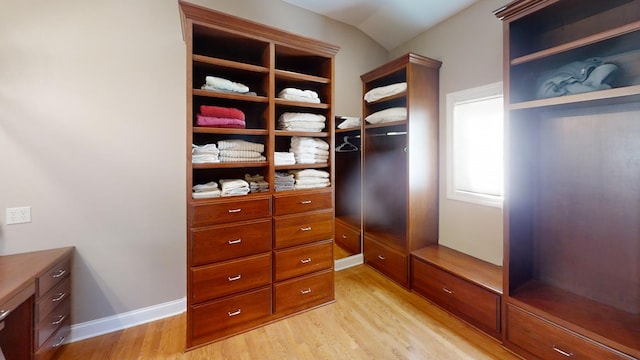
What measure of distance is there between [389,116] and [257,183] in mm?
1636

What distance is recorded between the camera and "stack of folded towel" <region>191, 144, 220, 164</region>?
1.88 metres

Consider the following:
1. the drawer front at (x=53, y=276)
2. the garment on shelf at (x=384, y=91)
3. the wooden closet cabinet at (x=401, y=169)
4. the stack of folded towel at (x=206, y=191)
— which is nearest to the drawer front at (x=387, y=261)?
the wooden closet cabinet at (x=401, y=169)

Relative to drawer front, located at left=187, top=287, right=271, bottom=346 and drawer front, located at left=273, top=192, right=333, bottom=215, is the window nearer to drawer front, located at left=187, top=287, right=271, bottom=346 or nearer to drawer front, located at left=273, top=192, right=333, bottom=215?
drawer front, located at left=273, top=192, right=333, bottom=215

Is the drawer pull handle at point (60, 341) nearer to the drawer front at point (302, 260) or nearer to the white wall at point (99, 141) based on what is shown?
the white wall at point (99, 141)

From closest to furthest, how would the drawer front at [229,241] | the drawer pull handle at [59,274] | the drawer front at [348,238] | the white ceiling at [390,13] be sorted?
the drawer pull handle at [59,274] < the drawer front at [229,241] < the white ceiling at [390,13] < the drawer front at [348,238]

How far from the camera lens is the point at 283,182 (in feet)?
7.20

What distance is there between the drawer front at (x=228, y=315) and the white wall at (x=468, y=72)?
1948mm

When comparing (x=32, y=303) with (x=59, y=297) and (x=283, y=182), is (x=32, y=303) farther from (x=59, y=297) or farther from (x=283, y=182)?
(x=283, y=182)

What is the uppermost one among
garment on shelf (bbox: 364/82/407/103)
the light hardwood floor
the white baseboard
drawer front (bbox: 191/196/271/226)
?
garment on shelf (bbox: 364/82/407/103)

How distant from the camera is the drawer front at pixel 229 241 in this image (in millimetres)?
1823

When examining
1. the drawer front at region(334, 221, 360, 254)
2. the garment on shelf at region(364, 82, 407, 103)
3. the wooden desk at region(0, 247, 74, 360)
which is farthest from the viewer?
the drawer front at region(334, 221, 360, 254)

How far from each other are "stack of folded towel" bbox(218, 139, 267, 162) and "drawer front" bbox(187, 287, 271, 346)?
3.52 ft

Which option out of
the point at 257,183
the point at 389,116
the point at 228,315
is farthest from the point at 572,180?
the point at 228,315

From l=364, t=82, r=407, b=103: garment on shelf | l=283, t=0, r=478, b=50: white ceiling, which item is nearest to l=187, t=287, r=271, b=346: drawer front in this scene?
l=364, t=82, r=407, b=103: garment on shelf
